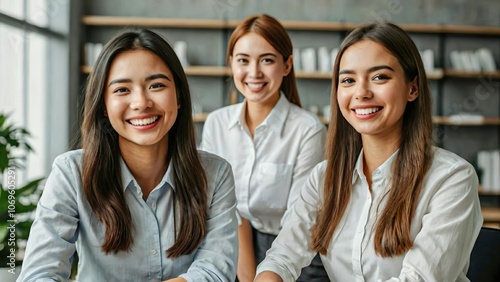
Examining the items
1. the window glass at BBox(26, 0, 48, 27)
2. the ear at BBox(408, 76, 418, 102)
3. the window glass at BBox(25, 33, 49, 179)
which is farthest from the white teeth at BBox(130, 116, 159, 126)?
the window glass at BBox(26, 0, 48, 27)

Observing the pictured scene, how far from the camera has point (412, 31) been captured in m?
5.42

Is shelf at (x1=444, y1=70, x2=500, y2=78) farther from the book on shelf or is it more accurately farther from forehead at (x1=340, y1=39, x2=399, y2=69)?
forehead at (x1=340, y1=39, x2=399, y2=69)

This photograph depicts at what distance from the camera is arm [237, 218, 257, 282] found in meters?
2.30

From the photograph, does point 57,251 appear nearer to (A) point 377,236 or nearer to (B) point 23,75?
(A) point 377,236

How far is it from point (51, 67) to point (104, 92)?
3.69 m

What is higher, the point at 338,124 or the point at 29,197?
the point at 338,124

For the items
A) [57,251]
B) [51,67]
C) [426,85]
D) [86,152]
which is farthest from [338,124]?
[51,67]

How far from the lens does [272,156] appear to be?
2504 mm

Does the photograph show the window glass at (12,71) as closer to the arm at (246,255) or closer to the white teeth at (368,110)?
the arm at (246,255)

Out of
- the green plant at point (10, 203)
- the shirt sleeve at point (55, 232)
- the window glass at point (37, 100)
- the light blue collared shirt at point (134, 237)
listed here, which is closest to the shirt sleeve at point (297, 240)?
the light blue collared shirt at point (134, 237)

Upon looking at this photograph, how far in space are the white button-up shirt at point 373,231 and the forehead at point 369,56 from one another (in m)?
0.27

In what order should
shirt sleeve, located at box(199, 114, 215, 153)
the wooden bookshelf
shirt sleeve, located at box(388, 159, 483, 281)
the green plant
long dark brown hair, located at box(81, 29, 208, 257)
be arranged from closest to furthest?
shirt sleeve, located at box(388, 159, 483, 281) → long dark brown hair, located at box(81, 29, 208, 257) → shirt sleeve, located at box(199, 114, 215, 153) → the green plant → the wooden bookshelf

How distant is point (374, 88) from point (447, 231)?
1.35 feet

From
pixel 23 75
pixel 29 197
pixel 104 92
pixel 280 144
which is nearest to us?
pixel 104 92
